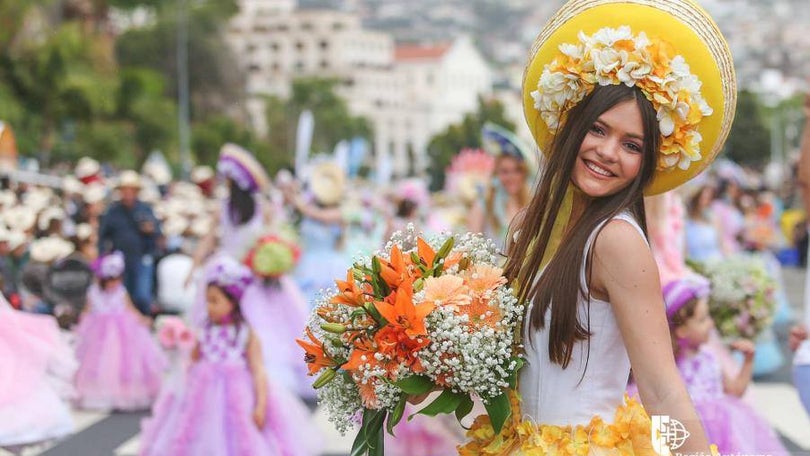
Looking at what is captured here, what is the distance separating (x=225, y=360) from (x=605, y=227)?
162 inches

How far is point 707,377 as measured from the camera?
5664 millimetres

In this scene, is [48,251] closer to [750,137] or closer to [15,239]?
[15,239]

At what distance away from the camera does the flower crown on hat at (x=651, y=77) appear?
9.07 ft

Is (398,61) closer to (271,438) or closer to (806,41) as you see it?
(806,41)

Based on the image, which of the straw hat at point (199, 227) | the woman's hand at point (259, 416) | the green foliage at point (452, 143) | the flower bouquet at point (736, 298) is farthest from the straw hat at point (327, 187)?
the green foliage at point (452, 143)

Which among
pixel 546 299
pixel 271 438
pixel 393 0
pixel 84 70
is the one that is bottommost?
pixel 271 438

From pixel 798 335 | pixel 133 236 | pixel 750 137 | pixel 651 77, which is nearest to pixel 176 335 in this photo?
pixel 798 335

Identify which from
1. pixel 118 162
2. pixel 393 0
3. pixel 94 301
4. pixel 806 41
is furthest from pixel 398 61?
pixel 94 301

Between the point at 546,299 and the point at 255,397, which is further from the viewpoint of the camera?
the point at 255,397

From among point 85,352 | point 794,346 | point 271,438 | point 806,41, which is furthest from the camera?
point 806,41

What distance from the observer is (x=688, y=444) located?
8.66 ft

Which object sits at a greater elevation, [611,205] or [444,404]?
[611,205]

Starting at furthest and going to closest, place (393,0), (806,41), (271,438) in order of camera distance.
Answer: (393,0) → (806,41) → (271,438)

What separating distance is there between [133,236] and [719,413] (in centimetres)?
758
